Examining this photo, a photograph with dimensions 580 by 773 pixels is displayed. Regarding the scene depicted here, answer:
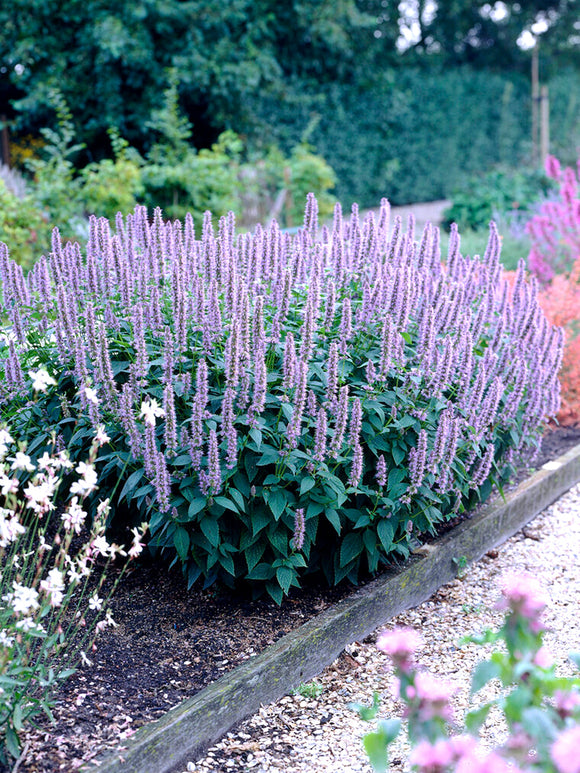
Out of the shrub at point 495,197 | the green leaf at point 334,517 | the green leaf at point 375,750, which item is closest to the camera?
the green leaf at point 375,750

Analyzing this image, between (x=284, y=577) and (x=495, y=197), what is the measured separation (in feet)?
42.3

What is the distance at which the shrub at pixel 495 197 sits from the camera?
556 inches

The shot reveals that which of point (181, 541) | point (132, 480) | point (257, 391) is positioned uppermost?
point (257, 391)

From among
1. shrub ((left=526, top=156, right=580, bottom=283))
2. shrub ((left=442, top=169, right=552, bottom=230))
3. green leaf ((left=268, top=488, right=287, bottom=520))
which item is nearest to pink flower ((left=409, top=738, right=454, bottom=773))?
green leaf ((left=268, top=488, right=287, bottom=520))

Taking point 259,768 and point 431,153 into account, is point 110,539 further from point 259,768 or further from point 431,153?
point 431,153

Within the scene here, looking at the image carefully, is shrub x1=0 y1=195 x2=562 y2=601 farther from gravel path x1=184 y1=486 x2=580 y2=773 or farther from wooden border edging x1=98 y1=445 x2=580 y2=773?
gravel path x1=184 y1=486 x2=580 y2=773

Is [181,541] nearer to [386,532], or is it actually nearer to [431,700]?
[386,532]

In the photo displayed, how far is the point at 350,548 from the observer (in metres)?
3.33

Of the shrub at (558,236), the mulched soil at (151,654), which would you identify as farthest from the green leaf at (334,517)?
the shrub at (558,236)

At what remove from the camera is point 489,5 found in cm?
2112

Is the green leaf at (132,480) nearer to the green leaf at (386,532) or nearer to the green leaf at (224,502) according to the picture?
the green leaf at (224,502)

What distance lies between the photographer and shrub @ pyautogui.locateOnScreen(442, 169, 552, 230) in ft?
46.3

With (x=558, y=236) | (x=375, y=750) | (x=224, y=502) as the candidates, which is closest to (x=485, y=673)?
(x=375, y=750)

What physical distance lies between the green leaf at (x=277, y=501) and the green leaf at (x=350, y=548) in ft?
1.43
